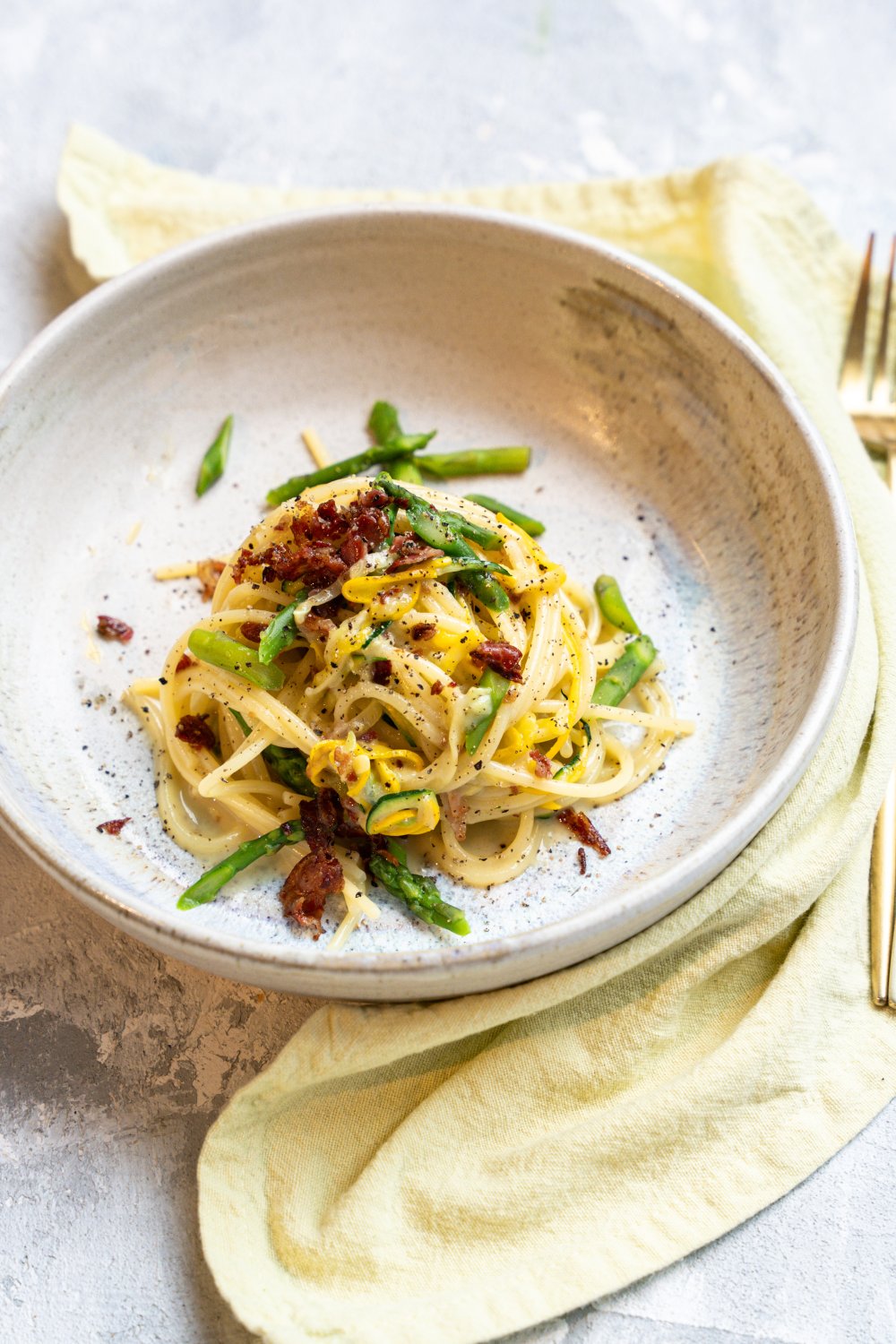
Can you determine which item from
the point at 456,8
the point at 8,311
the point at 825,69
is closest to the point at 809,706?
the point at 8,311

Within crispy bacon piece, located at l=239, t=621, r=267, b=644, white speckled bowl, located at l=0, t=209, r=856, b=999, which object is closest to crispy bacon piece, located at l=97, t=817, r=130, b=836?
white speckled bowl, located at l=0, t=209, r=856, b=999

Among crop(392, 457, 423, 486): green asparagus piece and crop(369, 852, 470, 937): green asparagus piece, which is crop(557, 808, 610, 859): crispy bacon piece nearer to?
crop(369, 852, 470, 937): green asparagus piece

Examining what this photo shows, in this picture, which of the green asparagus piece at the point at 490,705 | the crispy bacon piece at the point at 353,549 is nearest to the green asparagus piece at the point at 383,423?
the crispy bacon piece at the point at 353,549

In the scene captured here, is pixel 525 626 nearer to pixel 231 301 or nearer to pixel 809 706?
pixel 809 706

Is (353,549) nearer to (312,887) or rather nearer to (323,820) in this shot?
Result: (323,820)

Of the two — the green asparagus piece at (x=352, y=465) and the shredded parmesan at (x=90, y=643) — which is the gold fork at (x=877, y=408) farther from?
the shredded parmesan at (x=90, y=643)
